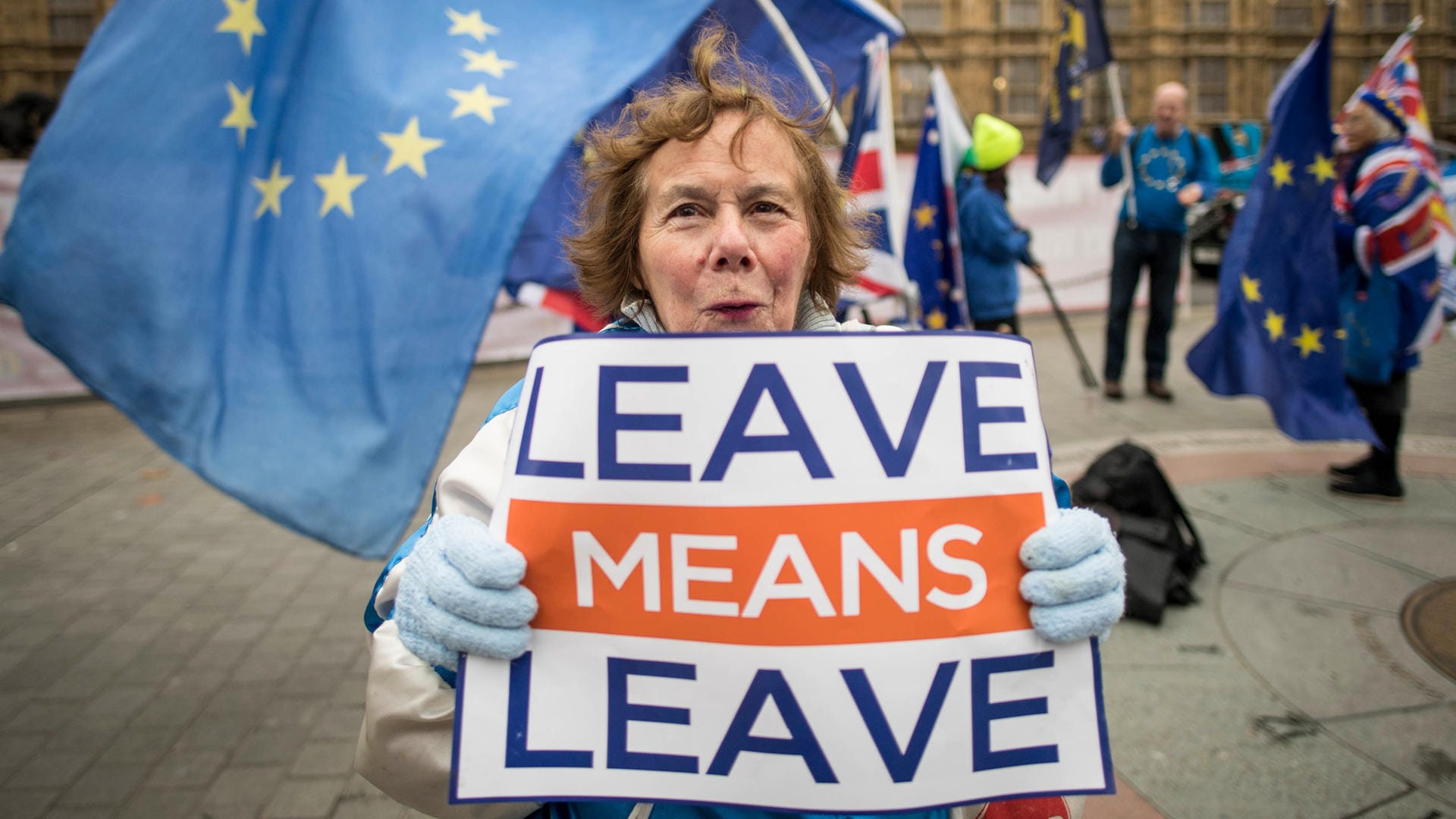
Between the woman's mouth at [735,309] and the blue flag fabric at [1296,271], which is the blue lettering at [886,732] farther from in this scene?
the blue flag fabric at [1296,271]

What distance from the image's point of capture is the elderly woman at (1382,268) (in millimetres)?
4020

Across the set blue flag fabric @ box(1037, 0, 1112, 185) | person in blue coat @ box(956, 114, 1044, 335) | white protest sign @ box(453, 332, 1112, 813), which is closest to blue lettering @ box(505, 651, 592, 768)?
white protest sign @ box(453, 332, 1112, 813)

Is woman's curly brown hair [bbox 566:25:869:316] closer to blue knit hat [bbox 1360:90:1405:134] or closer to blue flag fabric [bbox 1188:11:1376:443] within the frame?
blue flag fabric [bbox 1188:11:1376:443]

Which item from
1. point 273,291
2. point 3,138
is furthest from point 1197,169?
point 3,138

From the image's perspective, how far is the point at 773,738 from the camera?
3.39ft

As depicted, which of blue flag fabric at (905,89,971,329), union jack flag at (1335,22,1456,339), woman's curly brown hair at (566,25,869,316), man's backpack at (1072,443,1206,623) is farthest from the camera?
blue flag fabric at (905,89,971,329)

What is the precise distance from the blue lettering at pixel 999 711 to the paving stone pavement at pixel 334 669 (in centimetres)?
149

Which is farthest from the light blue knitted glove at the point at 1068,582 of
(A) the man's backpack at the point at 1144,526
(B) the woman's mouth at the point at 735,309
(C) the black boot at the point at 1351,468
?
(C) the black boot at the point at 1351,468

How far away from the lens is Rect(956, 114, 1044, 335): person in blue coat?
596 cm

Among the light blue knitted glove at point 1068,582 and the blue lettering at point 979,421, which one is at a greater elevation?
the blue lettering at point 979,421

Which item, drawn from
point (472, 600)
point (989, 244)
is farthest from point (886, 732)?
point (989, 244)

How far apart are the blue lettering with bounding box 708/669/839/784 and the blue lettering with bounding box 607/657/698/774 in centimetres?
5

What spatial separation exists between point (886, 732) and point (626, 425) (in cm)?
49

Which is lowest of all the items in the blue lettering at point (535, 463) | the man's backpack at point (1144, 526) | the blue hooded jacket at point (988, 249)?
the man's backpack at point (1144, 526)
